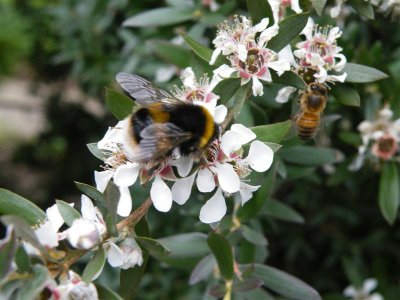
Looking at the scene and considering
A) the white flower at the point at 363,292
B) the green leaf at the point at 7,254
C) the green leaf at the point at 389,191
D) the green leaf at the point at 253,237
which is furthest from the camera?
the white flower at the point at 363,292

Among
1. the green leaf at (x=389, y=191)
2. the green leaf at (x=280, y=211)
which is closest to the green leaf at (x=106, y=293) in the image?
the green leaf at (x=280, y=211)

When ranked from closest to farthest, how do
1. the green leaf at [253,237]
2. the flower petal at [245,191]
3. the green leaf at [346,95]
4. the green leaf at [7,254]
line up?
the green leaf at [7,254], the flower petal at [245,191], the green leaf at [346,95], the green leaf at [253,237]

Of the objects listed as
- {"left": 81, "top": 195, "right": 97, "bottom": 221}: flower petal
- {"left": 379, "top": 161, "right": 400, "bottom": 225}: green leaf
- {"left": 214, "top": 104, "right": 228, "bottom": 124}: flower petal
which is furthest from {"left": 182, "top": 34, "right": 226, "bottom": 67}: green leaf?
{"left": 379, "top": 161, "right": 400, "bottom": 225}: green leaf

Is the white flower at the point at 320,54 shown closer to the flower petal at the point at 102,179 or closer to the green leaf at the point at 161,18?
the flower petal at the point at 102,179

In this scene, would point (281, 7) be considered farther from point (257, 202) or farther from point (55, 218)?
point (55, 218)

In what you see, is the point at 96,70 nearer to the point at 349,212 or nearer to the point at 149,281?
the point at 149,281

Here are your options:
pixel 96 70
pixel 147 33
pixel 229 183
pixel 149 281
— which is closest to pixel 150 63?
pixel 147 33

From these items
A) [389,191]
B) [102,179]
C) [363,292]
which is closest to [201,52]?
[102,179]
